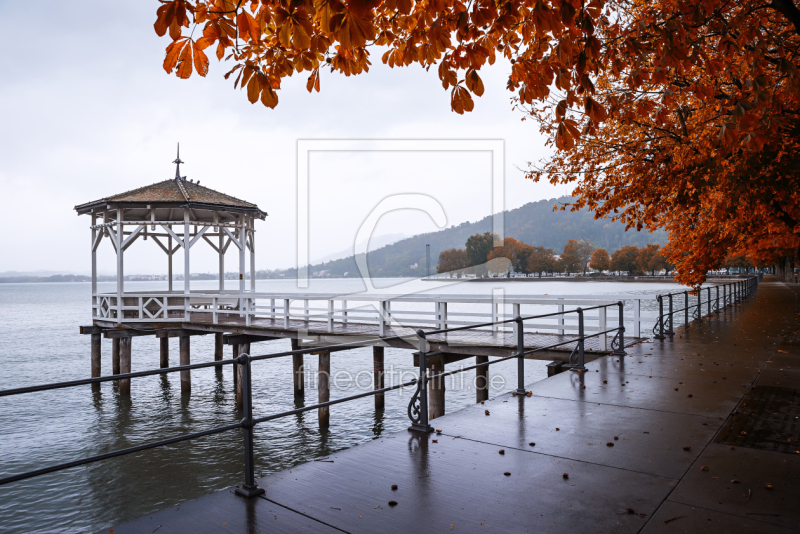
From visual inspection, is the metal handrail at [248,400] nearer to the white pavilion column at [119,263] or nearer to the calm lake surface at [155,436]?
the calm lake surface at [155,436]

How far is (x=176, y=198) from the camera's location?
19844 mm

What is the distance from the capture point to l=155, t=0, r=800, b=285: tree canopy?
12.0 feet

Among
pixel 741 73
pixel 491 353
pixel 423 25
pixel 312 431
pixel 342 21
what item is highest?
pixel 741 73

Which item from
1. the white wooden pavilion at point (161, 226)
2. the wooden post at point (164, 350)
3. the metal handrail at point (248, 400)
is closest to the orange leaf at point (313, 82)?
the metal handrail at point (248, 400)

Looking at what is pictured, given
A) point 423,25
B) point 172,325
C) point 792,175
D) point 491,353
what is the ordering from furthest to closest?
point 172,325
point 491,353
point 792,175
point 423,25

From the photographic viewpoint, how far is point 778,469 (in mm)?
4355

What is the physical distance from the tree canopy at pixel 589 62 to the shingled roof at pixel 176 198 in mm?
12689

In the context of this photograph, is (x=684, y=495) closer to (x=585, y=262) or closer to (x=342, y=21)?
(x=342, y=21)

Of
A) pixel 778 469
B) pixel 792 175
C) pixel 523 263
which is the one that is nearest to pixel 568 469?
pixel 778 469

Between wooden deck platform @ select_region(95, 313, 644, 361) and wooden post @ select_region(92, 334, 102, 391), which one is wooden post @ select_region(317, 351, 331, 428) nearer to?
wooden deck platform @ select_region(95, 313, 644, 361)

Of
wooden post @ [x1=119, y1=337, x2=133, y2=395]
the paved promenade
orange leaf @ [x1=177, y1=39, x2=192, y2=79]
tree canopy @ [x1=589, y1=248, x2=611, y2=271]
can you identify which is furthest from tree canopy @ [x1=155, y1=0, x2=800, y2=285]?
tree canopy @ [x1=589, y1=248, x2=611, y2=271]

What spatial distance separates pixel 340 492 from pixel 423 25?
4400 millimetres

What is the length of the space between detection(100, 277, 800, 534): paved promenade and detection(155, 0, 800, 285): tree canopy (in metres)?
2.87

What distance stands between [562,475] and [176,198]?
62.1 ft
